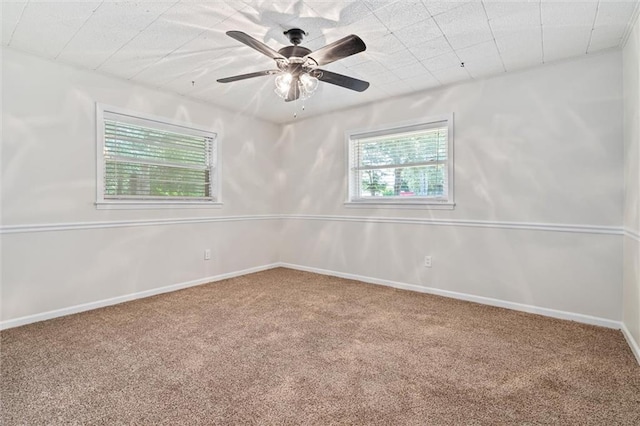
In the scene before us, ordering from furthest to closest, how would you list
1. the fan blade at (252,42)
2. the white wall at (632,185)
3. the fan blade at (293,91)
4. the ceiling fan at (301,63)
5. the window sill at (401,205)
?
1. the window sill at (401,205)
2. the fan blade at (293,91)
3. the white wall at (632,185)
4. the ceiling fan at (301,63)
5. the fan blade at (252,42)

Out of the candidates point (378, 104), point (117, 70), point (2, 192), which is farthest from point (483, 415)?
point (117, 70)

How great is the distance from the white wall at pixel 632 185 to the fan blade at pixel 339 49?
1.87 m

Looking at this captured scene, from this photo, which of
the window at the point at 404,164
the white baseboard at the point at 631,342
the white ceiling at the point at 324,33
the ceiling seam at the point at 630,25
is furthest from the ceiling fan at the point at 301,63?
the white baseboard at the point at 631,342

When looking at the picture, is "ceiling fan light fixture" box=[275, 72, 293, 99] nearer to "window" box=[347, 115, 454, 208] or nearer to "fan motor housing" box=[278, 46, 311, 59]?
"fan motor housing" box=[278, 46, 311, 59]

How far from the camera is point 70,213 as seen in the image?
2.96 metres

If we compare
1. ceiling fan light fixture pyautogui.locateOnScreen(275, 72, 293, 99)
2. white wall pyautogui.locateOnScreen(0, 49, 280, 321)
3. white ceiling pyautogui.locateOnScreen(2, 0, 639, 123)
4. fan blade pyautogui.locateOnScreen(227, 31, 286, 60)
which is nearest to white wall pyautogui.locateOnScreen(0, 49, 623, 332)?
white wall pyautogui.locateOnScreen(0, 49, 280, 321)

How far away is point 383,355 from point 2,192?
3.20 metres

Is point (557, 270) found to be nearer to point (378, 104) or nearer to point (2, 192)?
point (378, 104)

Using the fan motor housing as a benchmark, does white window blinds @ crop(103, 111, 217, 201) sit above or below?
below

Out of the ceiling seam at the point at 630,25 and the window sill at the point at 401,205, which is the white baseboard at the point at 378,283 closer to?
the window sill at the point at 401,205

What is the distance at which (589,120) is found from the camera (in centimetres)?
271

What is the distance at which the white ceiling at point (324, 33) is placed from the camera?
206 cm

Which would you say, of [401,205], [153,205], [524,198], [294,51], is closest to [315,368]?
[294,51]

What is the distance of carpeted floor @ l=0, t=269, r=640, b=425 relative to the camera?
5.12ft
